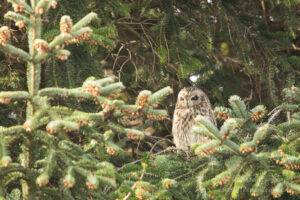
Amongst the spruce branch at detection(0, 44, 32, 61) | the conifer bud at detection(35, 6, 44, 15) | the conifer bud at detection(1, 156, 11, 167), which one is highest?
the conifer bud at detection(35, 6, 44, 15)

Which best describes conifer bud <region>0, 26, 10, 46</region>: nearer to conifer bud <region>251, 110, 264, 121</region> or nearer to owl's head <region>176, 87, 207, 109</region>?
conifer bud <region>251, 110, 264, 121</region>

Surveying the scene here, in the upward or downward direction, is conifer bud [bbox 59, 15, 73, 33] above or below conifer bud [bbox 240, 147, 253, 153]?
above

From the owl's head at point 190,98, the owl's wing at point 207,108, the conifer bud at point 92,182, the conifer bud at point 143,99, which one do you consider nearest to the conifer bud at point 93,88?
the conifer bud at point 143,99

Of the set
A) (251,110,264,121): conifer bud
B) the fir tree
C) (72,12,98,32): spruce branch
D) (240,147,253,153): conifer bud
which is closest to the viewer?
the fir tree

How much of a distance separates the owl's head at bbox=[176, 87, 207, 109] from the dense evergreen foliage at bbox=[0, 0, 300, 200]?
2.29 feet

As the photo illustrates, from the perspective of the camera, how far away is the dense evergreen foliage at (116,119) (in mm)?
2131

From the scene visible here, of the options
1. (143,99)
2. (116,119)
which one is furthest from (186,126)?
(143,99)

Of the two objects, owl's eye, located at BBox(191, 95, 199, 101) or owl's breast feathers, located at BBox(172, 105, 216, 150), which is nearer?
owl's breast feathers, located at BBox(172, 105, 216, 150)

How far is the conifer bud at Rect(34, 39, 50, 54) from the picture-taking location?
2.01m

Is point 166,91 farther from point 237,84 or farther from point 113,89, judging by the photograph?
point 237,84

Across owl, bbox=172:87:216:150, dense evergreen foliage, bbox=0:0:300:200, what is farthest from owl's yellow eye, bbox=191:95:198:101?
dense evergreen foliage, bbox=0:0:300:200

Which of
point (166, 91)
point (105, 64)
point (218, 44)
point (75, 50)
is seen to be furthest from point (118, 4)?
point (218, 44)

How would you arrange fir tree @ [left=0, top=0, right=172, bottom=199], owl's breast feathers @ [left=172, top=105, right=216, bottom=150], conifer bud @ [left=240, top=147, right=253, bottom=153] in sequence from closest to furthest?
fir tree @ [left=0, top=0, right=172, bottom=199] < conifer bud @ [left=240, top=147, right=253, bottom=153] < owl's breast feathers @ [left=172, top=105, right=216, bottom=150]

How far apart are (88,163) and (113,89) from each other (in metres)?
0.36
